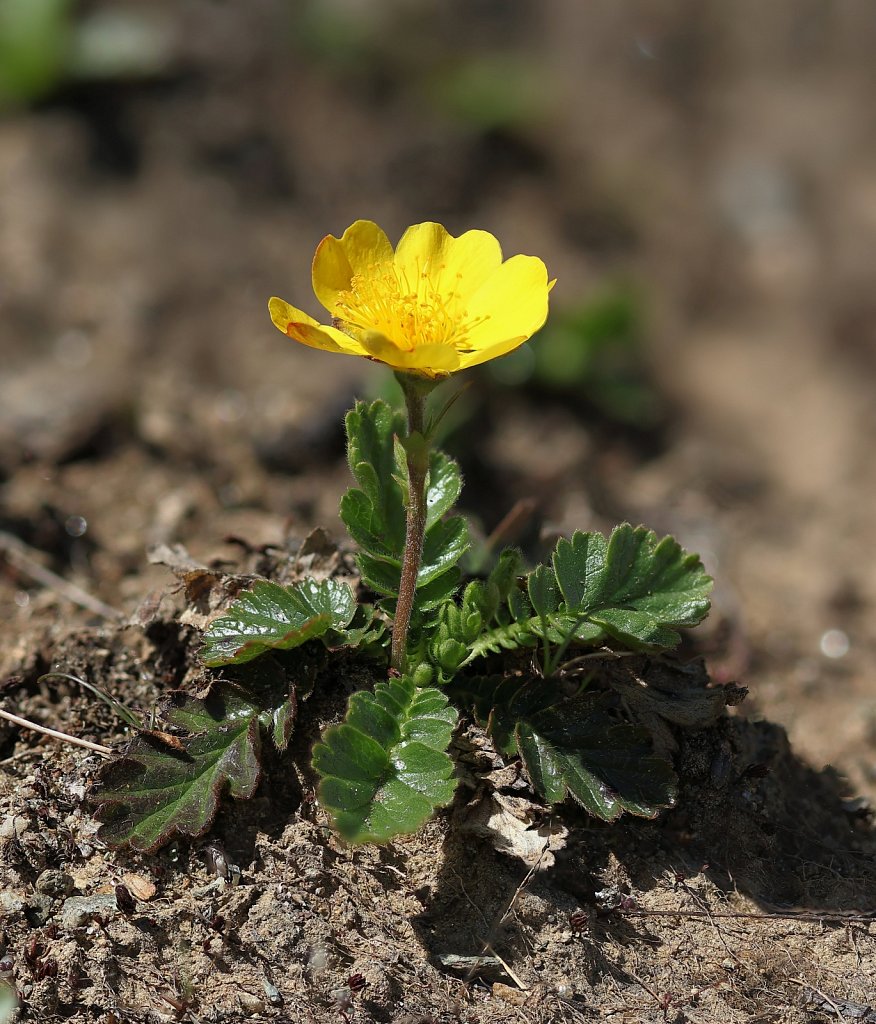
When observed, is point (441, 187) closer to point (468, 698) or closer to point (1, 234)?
point (1, 234)

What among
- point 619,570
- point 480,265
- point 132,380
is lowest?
point 132,380

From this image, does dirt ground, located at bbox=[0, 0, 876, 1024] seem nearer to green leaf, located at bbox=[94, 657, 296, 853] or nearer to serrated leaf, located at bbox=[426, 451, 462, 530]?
green leaf, located at bbox=[94, 657, 296, 853]

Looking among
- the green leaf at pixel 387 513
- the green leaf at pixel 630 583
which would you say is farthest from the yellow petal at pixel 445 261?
the green leaf at pixel 630 583

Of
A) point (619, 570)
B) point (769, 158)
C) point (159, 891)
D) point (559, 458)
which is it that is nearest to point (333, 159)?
point (559, 458)

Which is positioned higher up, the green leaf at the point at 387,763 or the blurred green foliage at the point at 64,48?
the green leaf at the point at 387,763

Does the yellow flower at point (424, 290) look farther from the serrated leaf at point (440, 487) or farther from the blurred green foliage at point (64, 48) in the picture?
the blurred green foliage at point (64, 48)

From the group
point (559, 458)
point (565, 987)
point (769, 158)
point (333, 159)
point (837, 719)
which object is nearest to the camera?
point (565, 987)

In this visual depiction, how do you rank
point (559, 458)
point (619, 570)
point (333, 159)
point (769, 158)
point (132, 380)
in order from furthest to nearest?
point (769, 158) → point (333, 159) → point (559, 458) → point (132, 380) → point (619, 570)
